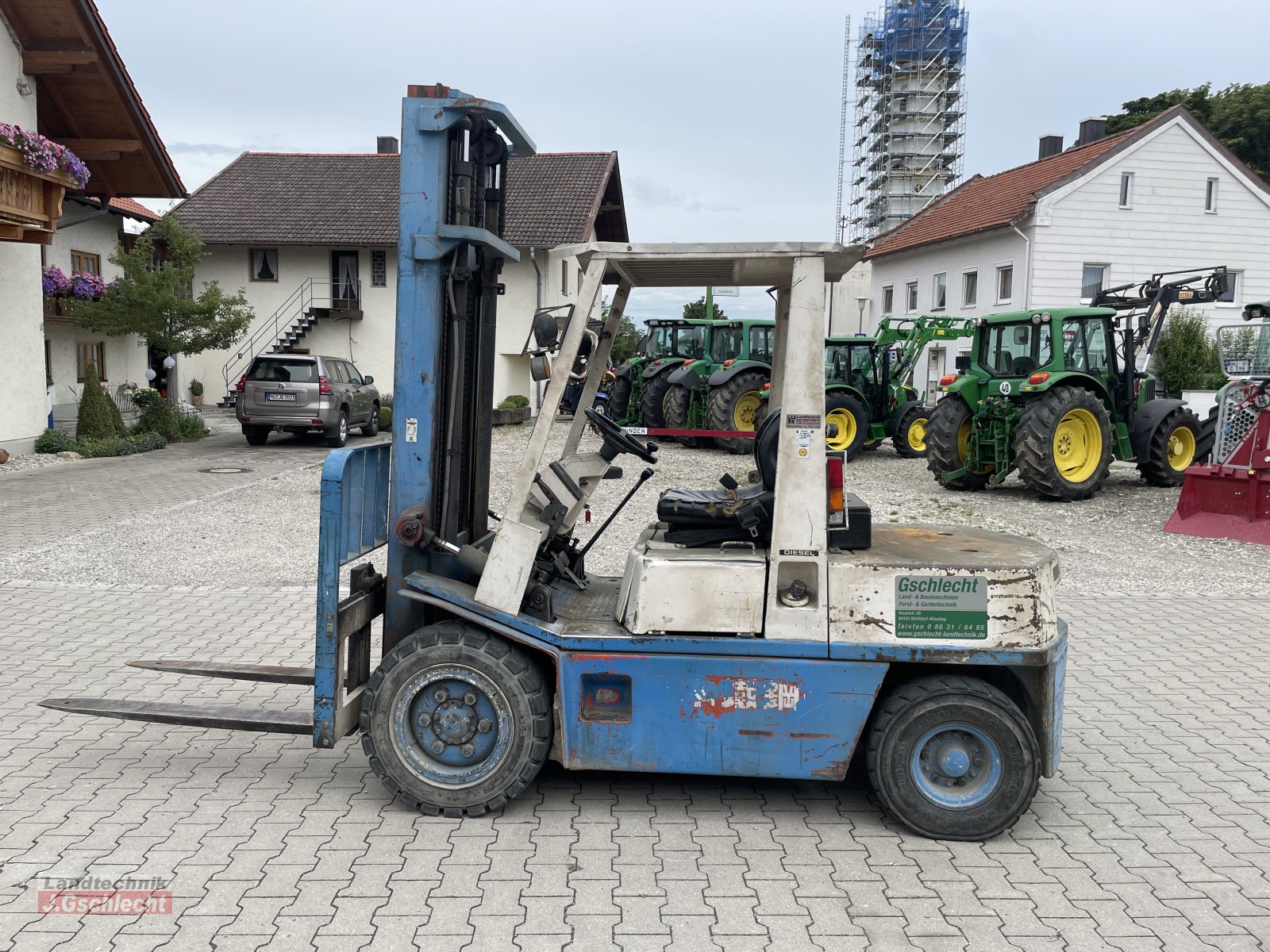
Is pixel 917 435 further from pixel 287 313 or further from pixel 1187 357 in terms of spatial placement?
pixel 287 313

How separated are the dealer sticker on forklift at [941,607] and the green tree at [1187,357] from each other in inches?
1023

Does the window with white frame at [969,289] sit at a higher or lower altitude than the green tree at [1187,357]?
higher

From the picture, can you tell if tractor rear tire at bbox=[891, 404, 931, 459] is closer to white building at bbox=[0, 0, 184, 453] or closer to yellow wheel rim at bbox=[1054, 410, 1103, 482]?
yellow wheel rim at bbox=[1054, 410, 1103, 482]

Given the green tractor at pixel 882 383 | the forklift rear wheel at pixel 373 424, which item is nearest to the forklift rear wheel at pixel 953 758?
the green tractor at pixel 882 383

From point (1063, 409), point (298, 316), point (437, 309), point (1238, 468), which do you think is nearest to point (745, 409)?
point (1063, 409)

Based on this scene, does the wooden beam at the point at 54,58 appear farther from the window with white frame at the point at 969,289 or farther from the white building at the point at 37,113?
the window with white frame at the point at 969,289

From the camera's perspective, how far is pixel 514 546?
4301 millimetres

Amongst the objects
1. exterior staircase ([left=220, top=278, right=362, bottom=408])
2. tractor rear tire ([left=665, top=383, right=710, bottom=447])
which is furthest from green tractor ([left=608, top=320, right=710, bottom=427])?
exterior staircase ([left=220, top=278, right=362, bottom=408])

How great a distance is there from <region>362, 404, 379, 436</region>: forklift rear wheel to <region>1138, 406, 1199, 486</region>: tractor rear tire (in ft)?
50.4

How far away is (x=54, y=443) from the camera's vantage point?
18219mm

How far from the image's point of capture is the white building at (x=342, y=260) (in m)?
31.3

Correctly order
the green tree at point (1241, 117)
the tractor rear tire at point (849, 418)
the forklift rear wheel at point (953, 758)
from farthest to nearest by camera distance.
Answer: the green tree at point (1241, 117) → the tractor rear tire at point (849, 418) → the forklift rear wheel at point (953, 758)

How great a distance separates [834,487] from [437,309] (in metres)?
1.86

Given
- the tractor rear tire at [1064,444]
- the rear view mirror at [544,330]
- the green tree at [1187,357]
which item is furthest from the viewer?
the green tree at [1187,357]
